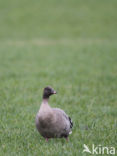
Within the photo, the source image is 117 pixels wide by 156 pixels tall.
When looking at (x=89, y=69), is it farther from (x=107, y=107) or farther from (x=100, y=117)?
(x=100, y=117)

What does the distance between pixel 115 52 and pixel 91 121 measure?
1342 cm

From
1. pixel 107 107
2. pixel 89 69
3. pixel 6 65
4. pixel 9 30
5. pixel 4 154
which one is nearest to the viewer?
pixel 4 154

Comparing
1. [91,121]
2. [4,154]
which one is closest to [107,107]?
[91,121]

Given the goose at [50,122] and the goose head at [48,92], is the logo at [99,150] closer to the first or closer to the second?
the goose at [50,122]

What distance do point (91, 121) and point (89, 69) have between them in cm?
815

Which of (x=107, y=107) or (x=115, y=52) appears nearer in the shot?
(x=107, y=107)

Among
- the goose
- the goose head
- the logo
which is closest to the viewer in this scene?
the logo

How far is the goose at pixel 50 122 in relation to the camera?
544cm

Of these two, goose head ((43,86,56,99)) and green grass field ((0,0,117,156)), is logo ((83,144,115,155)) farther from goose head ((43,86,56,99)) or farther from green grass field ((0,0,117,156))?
goose head ((43,86,56,99))

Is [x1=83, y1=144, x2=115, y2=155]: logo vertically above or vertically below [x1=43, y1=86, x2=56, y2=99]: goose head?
below

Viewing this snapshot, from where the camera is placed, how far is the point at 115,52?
2027 centimetres

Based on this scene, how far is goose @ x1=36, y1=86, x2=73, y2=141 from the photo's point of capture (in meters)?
5.44

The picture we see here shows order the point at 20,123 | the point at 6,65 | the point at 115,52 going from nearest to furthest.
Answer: the point at 20,123 < the point at 6,65 < the point at 115,52

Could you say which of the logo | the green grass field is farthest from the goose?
the logo
